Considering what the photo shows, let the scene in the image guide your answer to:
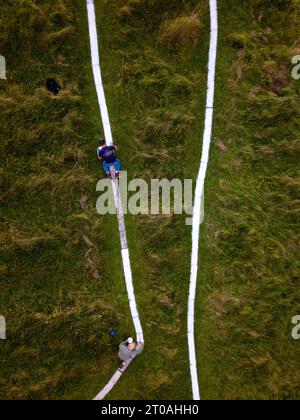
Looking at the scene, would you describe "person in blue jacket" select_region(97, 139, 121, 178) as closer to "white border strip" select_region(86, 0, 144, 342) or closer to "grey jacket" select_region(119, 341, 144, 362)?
"white border strip" select_region(86, 0, 144, 342)

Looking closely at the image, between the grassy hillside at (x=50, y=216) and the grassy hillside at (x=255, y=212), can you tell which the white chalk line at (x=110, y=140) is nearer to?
the grassy hillside at (x=50, y=216)

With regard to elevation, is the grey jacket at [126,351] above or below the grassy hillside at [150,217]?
below

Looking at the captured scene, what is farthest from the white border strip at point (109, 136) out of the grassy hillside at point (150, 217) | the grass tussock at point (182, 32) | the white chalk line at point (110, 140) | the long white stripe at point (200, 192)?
the grass tussock at point (182, 32)

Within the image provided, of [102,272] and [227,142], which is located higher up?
[227,142]

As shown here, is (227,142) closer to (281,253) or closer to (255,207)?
Result: (255,207)

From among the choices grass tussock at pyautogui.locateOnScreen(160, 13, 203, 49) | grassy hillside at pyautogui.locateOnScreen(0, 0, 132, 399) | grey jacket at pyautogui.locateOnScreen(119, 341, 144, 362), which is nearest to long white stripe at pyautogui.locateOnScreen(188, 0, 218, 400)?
grass tussock at pyautogui.locateOnScreen(160, 13, 203, 49)
